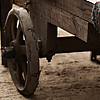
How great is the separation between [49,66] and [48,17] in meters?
1.03

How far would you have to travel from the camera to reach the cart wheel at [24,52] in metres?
2.12

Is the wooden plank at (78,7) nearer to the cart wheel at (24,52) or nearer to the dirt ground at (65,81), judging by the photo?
the cart wheel at (24,52)

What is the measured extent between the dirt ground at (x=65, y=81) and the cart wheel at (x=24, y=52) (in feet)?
0.43

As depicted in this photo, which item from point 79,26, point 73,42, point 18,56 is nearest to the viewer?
point 79,26

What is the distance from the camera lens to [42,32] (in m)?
2.48

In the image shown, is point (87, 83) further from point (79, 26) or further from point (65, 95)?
point (79, 26)

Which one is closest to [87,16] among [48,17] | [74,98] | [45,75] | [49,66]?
[48,17]

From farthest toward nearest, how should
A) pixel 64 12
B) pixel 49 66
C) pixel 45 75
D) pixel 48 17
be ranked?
pixel 49 66
pixel 45 75
pixel 48 17
pixel 64 12

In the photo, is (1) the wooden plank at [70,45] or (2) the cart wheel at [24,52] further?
(1) the wooden plank at [70,45]

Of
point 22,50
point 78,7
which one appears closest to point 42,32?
point 22,50

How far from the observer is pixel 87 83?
8.98ft

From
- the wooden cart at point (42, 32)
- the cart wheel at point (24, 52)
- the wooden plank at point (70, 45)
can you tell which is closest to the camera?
the wooden cart at point (42, 32)

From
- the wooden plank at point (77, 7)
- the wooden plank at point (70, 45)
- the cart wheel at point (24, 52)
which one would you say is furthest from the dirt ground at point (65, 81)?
the wooden plank at point (77, 7)

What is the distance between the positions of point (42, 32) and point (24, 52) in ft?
0.83
